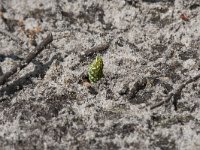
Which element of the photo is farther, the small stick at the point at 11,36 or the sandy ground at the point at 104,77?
the small stick at the point at 11,36

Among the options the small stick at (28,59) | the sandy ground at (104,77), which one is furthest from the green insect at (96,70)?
the small stick at (28,59)

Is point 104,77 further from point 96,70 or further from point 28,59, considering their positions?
point 28,59

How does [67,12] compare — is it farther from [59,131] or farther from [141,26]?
[59,131]

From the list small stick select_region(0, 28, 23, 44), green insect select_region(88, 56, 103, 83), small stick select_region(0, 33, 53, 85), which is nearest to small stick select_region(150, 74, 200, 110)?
green insect select_region(88, 56, 103, 83)

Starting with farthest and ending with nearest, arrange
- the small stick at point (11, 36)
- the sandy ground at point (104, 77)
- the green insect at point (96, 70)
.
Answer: the small stick at point (11, 36), the green insect at point (96, 70), the sandy ground at point (104, 77)

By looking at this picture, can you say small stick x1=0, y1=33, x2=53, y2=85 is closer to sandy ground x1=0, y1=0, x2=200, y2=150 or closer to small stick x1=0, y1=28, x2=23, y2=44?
sandy ground x1=0, y1=0, x2=200, y2=150

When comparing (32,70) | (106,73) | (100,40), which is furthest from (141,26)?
(32,70)

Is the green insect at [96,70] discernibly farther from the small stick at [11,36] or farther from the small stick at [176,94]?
the small stick at [11,36]
